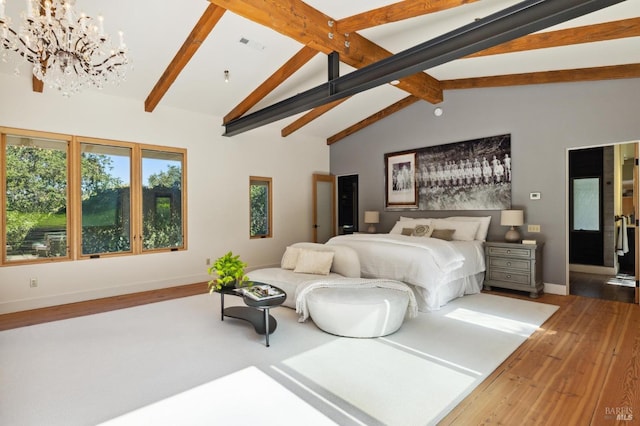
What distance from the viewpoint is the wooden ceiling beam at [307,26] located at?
3076mm

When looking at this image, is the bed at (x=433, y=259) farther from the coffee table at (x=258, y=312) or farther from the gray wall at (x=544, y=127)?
the coffee table at (x=258, y=312)

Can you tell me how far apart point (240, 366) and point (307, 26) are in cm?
342

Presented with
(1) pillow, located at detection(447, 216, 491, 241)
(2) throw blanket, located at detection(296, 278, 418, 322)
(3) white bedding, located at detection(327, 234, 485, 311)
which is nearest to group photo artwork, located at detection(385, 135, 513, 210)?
(1) pillow, located at detection(447, 216, 491, 241)

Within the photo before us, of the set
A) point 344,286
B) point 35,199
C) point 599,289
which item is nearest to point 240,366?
point 344,286

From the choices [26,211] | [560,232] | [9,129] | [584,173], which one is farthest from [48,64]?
[584,173]

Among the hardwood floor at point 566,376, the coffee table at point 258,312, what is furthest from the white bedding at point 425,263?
the coffee table at point 258,312

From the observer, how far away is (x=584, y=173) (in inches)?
263

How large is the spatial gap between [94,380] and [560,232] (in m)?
6.03

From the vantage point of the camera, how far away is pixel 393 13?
11.7ft

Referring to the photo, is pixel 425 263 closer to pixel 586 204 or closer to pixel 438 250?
pixel 438 250

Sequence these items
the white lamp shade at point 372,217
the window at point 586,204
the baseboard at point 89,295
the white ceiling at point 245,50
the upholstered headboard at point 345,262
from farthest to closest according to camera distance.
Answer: the white lamp shade at point 372,217
the window at point 586,204
the upholstered headboard at point 345,262
the baseboard at point 89,295
the white ceiling at point 245,50

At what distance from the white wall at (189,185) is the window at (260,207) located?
0.14m

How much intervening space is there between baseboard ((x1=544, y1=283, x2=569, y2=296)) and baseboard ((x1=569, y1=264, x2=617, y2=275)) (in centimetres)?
215

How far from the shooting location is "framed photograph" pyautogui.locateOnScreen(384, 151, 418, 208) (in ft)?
22.6
